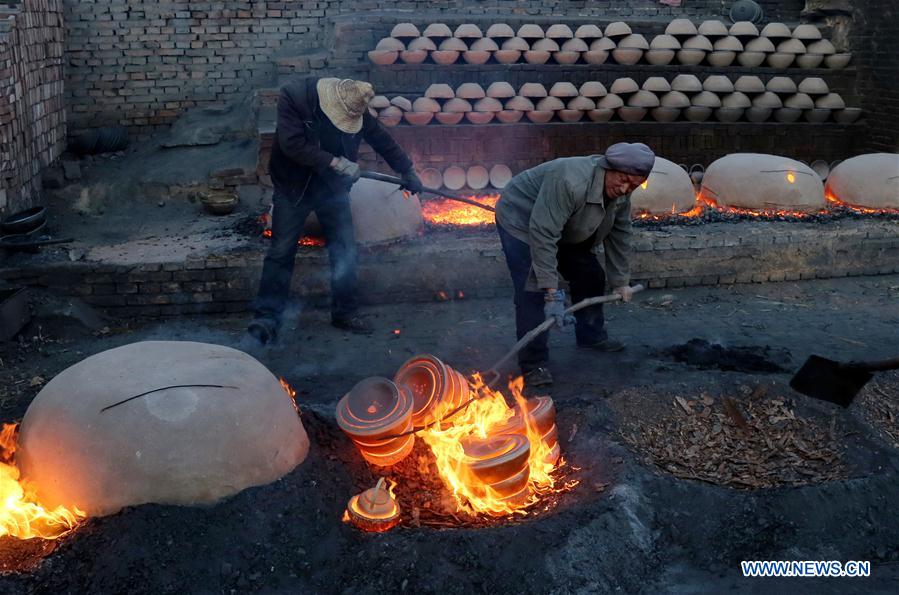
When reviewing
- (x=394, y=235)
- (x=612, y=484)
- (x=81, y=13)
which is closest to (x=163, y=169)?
(x=81, y=13)

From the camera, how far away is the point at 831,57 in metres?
11.0

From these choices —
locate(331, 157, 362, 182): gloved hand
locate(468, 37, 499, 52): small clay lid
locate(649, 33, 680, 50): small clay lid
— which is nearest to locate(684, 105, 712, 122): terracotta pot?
locate(649, 33, 680, 50): small clay lid

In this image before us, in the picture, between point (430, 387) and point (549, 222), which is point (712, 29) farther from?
point (430, 387)

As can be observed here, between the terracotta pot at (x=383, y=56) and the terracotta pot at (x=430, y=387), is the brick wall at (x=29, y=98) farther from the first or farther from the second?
the terracotta pot at (x=430, y=387)

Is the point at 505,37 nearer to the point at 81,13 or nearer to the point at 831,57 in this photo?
A: the point at 831,57

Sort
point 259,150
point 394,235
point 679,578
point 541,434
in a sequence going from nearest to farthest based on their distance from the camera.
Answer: point 679,578 → point 541,434 → point 394,235 → point 259,150

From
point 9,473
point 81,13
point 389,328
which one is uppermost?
point 81,13

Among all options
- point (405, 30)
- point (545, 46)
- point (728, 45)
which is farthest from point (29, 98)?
point (728, 45)

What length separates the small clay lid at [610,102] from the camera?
9.92 metres

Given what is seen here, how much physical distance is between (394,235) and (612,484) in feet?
12.6

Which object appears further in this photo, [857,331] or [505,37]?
[505,37]

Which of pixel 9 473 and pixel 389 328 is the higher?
pixel 9 473

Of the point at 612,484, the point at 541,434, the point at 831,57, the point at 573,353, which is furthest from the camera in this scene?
the point at 831,57

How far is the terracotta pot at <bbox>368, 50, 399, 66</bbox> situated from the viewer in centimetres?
959
